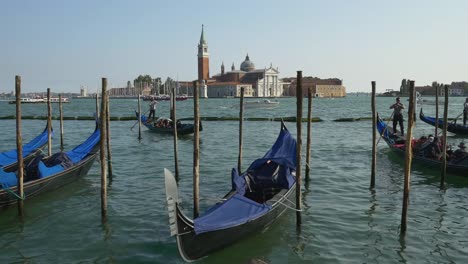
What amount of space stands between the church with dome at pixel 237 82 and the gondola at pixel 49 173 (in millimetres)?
86209

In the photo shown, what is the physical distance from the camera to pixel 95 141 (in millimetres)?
9117

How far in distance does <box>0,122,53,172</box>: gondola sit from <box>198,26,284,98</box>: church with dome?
280ft

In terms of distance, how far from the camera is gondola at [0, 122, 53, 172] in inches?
325

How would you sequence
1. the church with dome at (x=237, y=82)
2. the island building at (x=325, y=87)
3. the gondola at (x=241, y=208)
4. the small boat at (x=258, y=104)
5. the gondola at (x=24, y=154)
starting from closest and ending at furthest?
the gondola at (x=241, y=208)
the gondola at (x=24, y=154)
the small boat at (x=258, y=104)
the church with dome at (x=237, y=82)
the island building at (x=325, y=87)

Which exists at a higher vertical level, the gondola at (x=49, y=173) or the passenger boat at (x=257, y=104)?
the passenger boat at (x=257, y=104)

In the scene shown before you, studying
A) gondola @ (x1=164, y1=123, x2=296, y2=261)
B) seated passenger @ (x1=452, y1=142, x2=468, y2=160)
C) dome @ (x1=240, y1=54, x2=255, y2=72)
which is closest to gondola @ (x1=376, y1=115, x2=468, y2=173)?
seated passenger @ (x1=452, y1=142, x2=468, y2=160)

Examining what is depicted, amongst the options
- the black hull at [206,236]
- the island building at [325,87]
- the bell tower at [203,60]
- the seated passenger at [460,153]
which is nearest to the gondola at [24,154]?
the black hull at [206,236]

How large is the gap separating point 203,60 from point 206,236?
98.1 meters

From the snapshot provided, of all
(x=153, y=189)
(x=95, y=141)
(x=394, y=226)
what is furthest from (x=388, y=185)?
(x=95, y=141)

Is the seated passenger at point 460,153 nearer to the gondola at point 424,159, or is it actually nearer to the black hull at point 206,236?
the gondola at point 424,159

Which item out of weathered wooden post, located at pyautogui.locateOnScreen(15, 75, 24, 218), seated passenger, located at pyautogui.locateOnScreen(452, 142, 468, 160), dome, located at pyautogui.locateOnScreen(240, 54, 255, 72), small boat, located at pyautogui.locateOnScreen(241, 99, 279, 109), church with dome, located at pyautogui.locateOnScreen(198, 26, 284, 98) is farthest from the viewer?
dome, located at pyautogui.locateOnScreen(240, 54, 255, 72)

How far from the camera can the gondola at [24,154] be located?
8262 millimetres

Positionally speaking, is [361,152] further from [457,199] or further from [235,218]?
[235,218]

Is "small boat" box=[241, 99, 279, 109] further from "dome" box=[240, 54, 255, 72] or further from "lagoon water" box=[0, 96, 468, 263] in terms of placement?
"dome" box=[240, 54, 255, 72]
